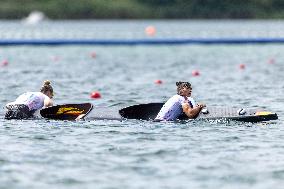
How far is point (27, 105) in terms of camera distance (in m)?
23.4

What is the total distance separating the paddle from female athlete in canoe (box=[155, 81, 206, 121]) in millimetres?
1781

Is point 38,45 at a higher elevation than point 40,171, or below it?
higher

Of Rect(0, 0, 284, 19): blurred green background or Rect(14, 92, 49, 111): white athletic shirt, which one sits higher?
Rect(0, 0, 284, 19): blurred green background

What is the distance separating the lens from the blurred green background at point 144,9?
170125mm

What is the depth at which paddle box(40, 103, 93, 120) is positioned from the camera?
2356 cm

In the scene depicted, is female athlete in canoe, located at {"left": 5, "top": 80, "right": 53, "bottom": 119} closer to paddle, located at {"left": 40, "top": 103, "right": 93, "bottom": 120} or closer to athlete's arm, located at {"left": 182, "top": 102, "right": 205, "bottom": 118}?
paddle, located at {"left": 40, "top": 103, "right": 93, "bottom": 120}

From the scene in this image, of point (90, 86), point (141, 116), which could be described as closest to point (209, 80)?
point (90, 86)

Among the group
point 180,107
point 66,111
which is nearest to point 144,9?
point 66,111

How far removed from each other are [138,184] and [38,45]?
45496 mm

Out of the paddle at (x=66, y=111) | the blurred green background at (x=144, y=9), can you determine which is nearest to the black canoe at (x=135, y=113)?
the paddle at (x=66, y=111)

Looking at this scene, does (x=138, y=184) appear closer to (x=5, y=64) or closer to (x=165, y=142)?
(x=165, y=142)

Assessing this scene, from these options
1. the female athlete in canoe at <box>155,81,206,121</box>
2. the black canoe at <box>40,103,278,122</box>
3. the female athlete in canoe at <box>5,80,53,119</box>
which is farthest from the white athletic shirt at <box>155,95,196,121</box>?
the female athlete in canoe at <box>5,80,53,119</box>

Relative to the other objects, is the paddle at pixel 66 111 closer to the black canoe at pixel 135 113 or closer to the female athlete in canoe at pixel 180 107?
the black canoe at pixel 135 113

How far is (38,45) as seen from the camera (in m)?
61.5
